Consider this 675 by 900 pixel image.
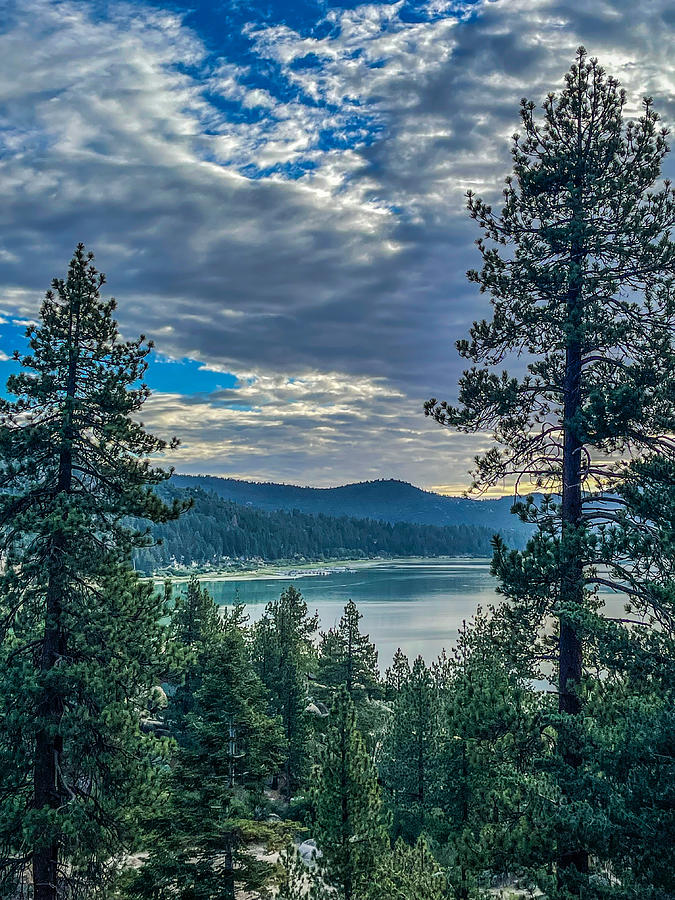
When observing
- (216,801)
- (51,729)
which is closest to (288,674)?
(216,801)

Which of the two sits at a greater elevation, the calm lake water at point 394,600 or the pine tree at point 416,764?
the pine tree at point 416,764

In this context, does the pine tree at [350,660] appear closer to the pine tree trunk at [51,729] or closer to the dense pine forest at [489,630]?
the dense pine forest at [489,630]

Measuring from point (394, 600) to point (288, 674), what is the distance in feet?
248

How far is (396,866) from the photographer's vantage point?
11.6m

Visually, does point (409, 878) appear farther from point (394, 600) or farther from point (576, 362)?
point (394, 600)

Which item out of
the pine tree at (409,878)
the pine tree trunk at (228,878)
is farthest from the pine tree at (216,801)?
the pine tree at (409,878)

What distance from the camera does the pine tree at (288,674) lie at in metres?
25.4

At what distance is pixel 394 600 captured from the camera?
328 feet

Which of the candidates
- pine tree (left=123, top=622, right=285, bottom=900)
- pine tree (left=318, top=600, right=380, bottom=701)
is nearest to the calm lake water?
pine tree (left=318, top=600, right=380, bottom=701)

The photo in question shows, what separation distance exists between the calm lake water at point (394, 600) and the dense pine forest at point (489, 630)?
18.0 m

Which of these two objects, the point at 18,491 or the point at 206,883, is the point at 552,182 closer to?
the point at 18,491

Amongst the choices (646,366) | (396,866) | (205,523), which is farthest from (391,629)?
(205,523)

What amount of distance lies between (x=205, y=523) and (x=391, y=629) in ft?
443

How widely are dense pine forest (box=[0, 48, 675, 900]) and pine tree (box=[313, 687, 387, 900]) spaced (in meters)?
0.04
